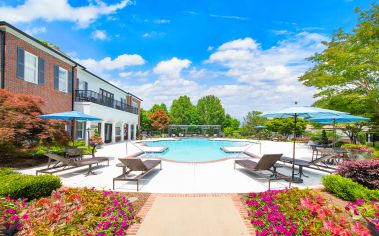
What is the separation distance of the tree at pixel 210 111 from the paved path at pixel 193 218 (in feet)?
153

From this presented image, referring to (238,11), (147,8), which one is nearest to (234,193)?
(147,8)

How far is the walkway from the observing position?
12.5 ft

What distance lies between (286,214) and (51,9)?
1533 centimetres

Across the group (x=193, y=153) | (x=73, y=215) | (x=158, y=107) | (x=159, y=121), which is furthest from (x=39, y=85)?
(x=158, y=107)

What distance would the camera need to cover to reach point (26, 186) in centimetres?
493

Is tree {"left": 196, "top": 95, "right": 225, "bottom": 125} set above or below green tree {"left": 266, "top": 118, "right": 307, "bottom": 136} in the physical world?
above

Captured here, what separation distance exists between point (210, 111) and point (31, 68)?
4288 cm

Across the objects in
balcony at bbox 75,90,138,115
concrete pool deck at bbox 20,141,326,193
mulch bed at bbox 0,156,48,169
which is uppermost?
balcony at bbox 75,90,138,115

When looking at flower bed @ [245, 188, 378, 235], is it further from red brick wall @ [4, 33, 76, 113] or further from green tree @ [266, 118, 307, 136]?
green tree @ [266, 118, 307, 136]

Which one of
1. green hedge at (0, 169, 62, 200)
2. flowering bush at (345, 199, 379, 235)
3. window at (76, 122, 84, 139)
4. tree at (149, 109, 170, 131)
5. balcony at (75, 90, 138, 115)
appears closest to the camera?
flowering bush at (345, 199, 379, 235)

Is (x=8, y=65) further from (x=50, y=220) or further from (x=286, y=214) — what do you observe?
(x=286, y=214)

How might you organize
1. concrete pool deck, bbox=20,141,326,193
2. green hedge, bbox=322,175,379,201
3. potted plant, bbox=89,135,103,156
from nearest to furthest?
green hedge, bbox=322,175,379,201
concrete pool deck, bbox=20,141,326,193
potted plant, bbox=89,135,103,156

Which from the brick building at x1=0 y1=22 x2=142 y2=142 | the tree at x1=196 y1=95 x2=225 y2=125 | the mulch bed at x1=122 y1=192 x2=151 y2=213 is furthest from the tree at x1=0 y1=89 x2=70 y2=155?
the tree at x1=196 y1=95 x2=225 y2=125

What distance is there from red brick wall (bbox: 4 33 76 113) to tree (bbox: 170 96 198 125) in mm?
36000
